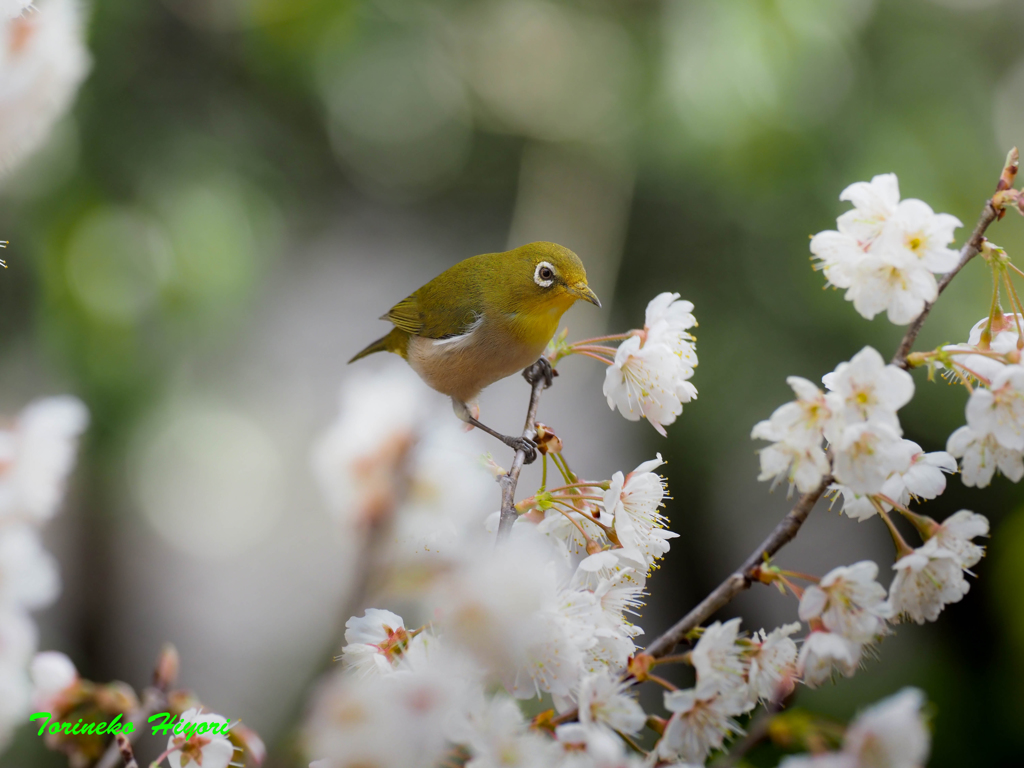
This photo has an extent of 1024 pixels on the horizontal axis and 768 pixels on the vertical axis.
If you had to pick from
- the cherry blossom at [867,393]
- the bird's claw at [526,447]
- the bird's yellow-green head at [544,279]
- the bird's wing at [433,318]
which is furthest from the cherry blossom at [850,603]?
the bird's wing at [433,318]

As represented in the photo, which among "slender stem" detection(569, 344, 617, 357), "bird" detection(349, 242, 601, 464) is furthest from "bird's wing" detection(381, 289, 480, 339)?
"slender stem" detection(569, 344, 617, 357)

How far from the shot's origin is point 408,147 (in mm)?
Answer: 3123

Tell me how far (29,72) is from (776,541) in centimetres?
64

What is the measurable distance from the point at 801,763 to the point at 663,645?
0.16 metres

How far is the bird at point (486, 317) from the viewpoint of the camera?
1319mm

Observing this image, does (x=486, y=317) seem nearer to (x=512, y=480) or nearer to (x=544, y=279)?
(x=544, y=279)

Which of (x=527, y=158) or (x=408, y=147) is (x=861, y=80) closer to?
(x=527, y=158)

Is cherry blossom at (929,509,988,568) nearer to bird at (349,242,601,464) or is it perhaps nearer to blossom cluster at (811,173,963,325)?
blossom cluster at (811,173,963,325)

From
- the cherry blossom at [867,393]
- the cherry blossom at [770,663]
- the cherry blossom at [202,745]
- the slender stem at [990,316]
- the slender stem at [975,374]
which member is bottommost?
the cherry blossom at [202,745]

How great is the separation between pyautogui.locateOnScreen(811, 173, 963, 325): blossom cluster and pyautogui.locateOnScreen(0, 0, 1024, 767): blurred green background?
5.70 feet

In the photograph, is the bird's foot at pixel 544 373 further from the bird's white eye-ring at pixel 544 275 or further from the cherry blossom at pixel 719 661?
the cherry blossom at pixel 719 661

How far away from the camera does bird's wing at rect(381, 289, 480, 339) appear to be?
1.49 meters

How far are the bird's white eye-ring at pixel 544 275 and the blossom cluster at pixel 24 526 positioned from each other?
33.0 inches

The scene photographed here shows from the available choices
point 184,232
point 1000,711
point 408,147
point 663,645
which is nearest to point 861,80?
point 408,147
